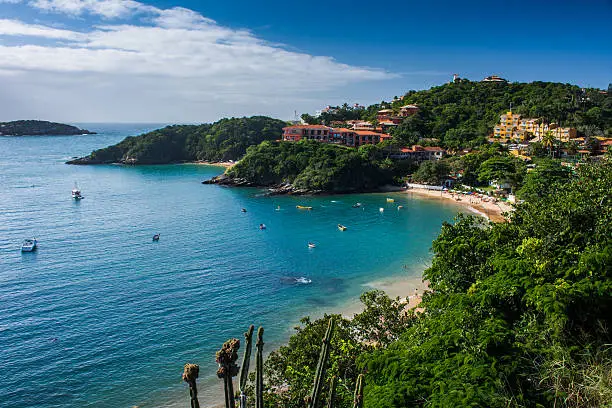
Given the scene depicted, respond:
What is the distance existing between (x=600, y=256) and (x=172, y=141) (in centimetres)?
11093

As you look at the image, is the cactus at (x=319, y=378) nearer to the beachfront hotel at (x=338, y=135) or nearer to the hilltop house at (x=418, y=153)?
the hilltop house at (x=418, y=153)

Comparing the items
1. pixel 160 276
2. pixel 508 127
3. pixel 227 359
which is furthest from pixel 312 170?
pixel 227 359

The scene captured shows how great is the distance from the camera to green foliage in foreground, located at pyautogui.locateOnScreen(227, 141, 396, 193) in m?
72.7

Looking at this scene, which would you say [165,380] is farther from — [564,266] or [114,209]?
[114,209]

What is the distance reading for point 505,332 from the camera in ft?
41.6

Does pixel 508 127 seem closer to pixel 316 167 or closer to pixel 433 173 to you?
pixel 433 173

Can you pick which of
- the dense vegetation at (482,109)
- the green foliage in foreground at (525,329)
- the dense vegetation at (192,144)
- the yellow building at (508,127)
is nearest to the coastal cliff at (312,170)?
the dense vegetation at (482,109)

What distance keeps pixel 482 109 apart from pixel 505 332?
350 ft

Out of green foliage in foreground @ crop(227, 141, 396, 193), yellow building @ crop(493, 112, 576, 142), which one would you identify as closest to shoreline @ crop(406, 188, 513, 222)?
green foliage in foreground @ crop(227, 141, 396, 193)

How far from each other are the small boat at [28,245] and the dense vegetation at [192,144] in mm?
69871

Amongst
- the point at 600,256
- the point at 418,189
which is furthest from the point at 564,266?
the point at 418,189

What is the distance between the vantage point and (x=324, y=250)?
135ft

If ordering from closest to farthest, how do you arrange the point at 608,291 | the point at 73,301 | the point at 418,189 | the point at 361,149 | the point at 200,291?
the point at 608,291 → the point at 73,301 → the point at 200,291 → the point at 418,189 → the point at 361,149

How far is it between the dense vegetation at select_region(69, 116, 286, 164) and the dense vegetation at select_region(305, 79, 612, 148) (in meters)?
20.7
